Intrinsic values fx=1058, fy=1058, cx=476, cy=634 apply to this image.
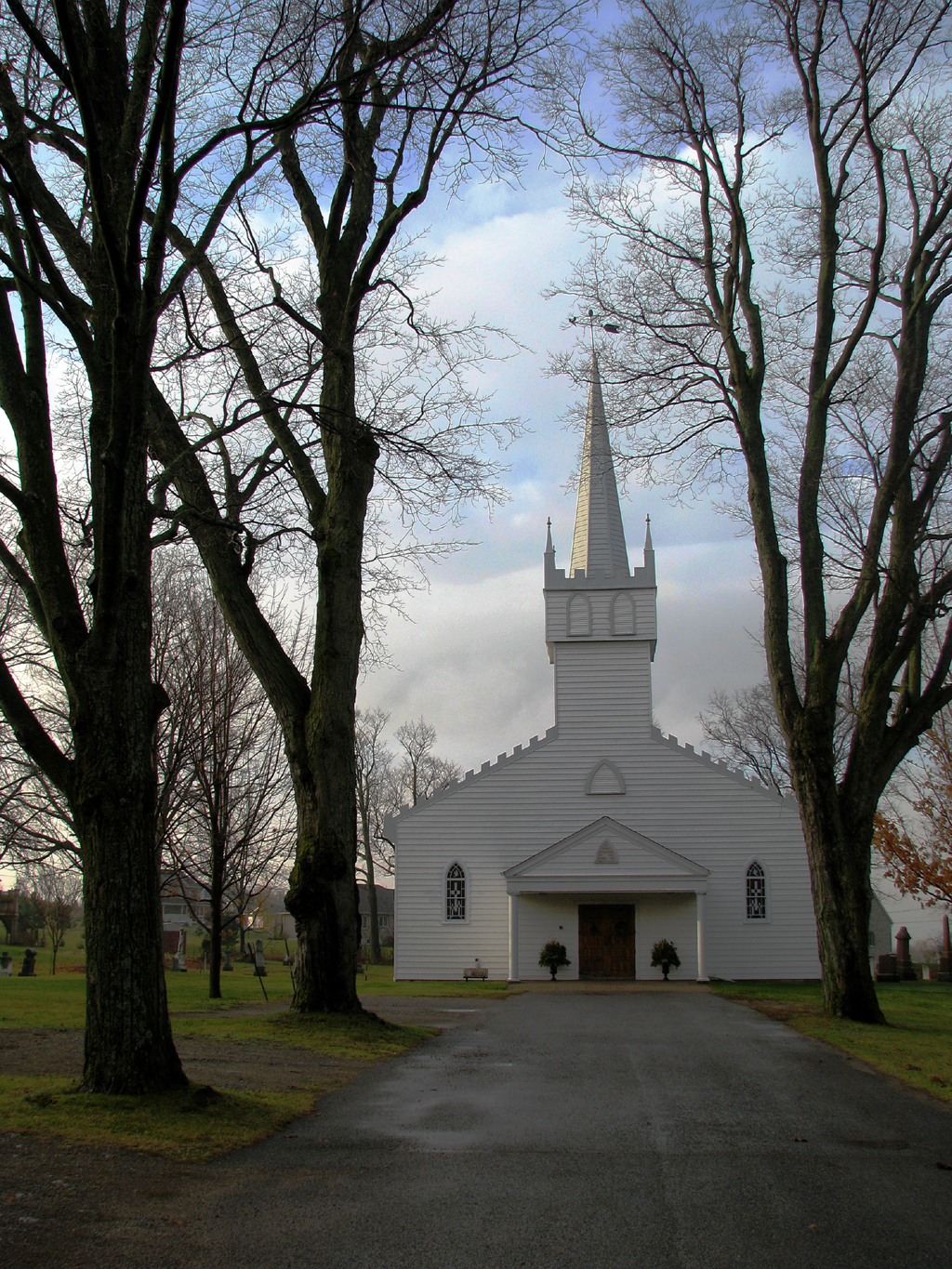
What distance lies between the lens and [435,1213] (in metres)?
4.82

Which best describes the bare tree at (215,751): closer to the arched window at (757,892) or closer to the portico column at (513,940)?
the portico column at (513,940)

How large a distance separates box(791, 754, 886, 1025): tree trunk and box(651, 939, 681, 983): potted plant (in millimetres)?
14404

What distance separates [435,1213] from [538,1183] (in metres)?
0.74

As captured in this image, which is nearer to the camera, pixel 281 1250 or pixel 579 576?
pixel 281 1250

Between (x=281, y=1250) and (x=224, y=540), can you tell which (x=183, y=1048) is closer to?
(x=224, y=540)

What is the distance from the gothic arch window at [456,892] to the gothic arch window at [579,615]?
26.2 ft

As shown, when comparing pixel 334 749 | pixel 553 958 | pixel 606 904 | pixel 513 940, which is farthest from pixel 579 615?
pixel 334 749

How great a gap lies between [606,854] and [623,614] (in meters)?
7.66

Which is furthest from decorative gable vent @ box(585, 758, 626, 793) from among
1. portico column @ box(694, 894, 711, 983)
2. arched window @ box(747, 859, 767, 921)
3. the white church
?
arched window @ box(747, 859, 767, 921)

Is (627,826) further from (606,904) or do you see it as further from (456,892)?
(456,892)

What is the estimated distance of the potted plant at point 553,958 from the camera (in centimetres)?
2894

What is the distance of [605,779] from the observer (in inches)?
1201

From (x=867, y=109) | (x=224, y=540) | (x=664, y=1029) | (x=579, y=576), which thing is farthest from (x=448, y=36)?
(x=579, y=576)

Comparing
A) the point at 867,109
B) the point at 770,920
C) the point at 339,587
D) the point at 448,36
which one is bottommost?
the point at 770,920
